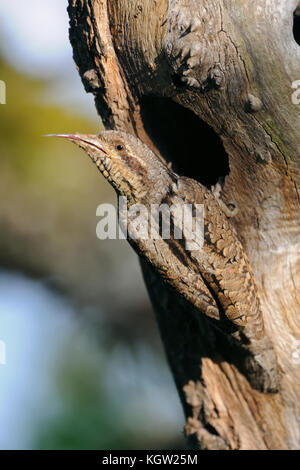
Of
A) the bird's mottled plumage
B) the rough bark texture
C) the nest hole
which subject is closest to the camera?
the rough bark texture

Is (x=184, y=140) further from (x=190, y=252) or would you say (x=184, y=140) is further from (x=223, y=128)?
(x=190, y=252)

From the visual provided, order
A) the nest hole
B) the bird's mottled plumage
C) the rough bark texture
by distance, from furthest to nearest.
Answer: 1. the nest hole
2. the bird's mottled plumage
3. the rough bark texture

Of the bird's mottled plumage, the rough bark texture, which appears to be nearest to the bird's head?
the bird's mottled plumage

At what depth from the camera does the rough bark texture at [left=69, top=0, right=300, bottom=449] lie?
2883 mm

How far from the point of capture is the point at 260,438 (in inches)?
138

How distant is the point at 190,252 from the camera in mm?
3174

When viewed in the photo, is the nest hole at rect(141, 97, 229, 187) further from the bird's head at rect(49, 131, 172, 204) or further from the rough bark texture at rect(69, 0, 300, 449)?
the bird's head at rect(49, 131, 172, 204)

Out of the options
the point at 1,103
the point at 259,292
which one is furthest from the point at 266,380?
the point at 1,103

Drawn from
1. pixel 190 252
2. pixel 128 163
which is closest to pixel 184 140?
pixel 128 163

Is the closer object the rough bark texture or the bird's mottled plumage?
the rough bark texture

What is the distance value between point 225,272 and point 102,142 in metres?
1.10

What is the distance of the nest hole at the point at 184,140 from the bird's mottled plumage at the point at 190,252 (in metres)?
0.31

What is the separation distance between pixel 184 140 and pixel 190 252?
93cm

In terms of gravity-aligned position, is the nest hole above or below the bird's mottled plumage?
above
